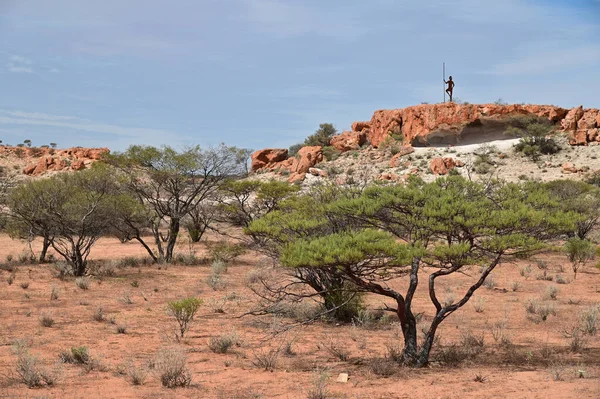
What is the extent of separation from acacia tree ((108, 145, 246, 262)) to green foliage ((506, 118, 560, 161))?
106 ft

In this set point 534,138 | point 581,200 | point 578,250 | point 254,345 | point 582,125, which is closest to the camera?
point 254,345

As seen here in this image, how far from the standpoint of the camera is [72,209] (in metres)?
19.5

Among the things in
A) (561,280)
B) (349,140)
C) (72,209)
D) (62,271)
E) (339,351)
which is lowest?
(339,351)

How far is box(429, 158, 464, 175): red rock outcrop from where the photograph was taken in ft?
153

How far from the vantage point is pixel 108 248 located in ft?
97.3

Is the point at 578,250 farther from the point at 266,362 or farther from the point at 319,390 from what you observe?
the point at 319,390

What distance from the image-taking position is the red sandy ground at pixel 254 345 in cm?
713

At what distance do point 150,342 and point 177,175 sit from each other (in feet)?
44.0

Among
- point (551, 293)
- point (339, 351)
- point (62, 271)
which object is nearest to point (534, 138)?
point (551, 293)

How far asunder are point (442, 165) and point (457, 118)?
810 cm

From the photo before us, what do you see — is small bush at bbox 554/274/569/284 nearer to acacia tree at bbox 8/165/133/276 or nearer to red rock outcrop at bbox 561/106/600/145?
acacia tree at bbox 8/165/133/276

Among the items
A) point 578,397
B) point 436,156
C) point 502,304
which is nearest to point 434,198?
point 578,397

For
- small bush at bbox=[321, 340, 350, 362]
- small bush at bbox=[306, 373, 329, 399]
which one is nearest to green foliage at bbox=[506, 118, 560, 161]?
small bush at bbox=[321, 340, 350, 362]

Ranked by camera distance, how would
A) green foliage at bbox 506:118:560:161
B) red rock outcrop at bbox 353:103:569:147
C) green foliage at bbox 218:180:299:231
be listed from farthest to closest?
1. red rock outcrop at bbox 353:103:569:147
2. green foliage at bbox 506:118:560:161
3. green foliage at bbox 218:180:299:231
